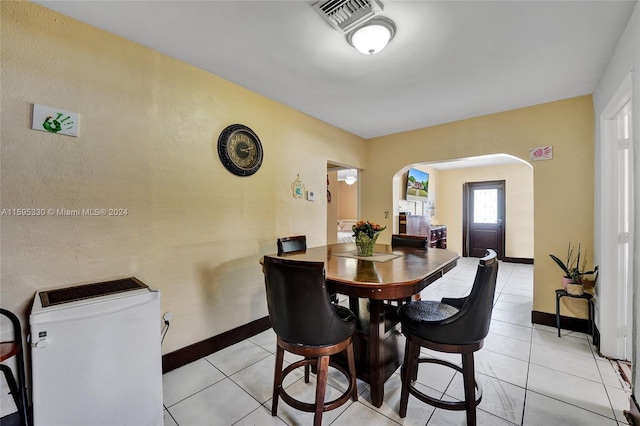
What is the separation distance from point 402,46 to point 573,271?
9.13ft

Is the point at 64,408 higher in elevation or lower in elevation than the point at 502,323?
higher

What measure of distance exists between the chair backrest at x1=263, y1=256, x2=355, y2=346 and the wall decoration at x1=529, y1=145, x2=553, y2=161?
304 cm

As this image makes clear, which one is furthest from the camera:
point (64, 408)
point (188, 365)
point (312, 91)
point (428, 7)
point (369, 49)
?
point (312, 91)

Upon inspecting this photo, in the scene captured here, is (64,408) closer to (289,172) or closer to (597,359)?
(289,172)

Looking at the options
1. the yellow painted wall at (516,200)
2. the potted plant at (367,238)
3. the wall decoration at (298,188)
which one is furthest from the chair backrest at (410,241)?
the yellow painted wall at (516,200)

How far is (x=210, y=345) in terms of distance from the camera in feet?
7.84

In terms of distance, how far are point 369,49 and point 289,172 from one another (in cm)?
165

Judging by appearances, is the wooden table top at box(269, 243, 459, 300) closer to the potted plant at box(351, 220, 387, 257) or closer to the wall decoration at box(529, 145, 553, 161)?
the potted plant at box(351, 220, 387, 257)

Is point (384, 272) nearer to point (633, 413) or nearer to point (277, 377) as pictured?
point (277, 377)

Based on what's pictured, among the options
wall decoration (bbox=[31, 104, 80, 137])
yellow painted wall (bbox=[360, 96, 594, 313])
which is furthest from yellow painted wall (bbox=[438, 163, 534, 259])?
wall decoration (bbox=[31, 104, 80, 137])

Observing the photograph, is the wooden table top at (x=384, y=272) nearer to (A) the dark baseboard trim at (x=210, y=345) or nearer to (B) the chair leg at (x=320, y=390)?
(B) the chair leg at (x=320, y=390)

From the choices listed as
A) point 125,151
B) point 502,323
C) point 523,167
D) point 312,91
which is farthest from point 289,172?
point 523,167

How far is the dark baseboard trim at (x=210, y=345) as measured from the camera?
2135mm

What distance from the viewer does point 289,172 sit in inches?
125
